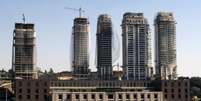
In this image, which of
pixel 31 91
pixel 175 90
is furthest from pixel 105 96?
pixel 175 90

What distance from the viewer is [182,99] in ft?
587

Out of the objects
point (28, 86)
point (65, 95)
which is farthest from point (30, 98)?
point (65, 95)

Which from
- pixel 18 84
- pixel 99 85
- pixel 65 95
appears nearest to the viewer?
pixel 65 95

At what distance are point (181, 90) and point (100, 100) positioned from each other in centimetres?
3895

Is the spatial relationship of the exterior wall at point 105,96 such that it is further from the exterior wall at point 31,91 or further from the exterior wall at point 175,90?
the exterior wall at point 31,91

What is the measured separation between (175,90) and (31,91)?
58.3m

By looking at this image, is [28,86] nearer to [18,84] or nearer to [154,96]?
[18,84]

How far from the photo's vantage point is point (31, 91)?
6708 inches

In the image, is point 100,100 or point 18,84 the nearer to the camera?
point 100,100

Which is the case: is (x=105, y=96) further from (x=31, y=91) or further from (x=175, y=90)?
(x=175, y=90)

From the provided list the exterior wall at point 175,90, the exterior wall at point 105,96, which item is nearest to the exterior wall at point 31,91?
the exterior wall at point 105,96

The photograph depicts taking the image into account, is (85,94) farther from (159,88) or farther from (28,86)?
(159,88)

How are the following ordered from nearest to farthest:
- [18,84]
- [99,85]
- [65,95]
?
[65,95]
[18,84]
[99,85]

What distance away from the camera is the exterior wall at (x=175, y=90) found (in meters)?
177
